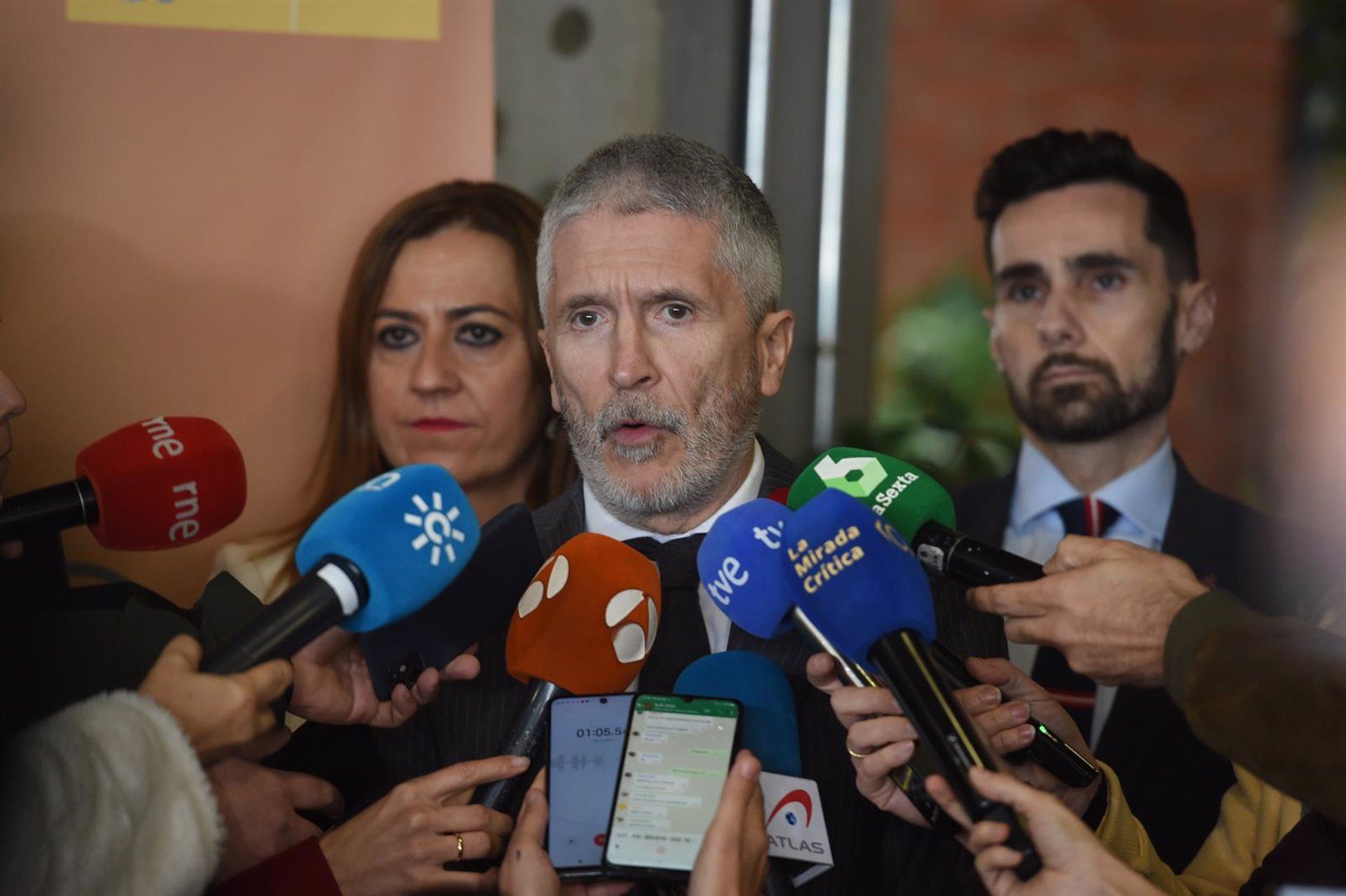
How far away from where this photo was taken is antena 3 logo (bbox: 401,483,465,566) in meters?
1.56

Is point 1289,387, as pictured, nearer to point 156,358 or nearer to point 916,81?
point 916,81

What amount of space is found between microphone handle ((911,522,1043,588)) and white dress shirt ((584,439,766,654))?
43 centimetres

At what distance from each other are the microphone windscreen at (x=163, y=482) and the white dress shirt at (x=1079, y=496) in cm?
176

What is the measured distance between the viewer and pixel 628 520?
2.16m

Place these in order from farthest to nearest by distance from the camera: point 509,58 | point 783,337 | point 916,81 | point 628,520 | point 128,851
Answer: point 916,81 < point 509,58 < point 783,337 < point 628,520 < point 128,851

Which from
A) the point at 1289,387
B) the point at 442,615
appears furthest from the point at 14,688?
the point at 1289,387

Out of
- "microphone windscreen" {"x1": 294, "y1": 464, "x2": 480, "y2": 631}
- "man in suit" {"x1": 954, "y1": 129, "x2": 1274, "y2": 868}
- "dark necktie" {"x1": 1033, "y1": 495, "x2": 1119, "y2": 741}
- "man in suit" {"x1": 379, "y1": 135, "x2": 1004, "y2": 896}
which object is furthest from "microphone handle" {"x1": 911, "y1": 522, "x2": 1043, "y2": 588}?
"man in suit" {"x1": 954, "y1": 129, "x2": 1274, "y2": 868}

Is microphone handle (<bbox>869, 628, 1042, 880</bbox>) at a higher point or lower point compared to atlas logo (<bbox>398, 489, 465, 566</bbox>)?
lower

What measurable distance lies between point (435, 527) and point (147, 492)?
1.82 feet

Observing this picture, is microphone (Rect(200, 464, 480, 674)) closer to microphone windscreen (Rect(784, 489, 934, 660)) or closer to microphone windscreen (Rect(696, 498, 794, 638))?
microphone windscreen (Rect(696, 498, 794, 638))

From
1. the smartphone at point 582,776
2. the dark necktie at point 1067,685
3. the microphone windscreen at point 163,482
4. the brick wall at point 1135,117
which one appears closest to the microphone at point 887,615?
the smartphone at point 582,776

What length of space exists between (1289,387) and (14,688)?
3.05 meters

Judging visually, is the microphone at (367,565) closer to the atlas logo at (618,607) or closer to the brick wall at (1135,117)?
the atlas logo at (618,607)

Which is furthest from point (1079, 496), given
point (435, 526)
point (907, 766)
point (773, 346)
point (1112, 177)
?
point (435, 526)
